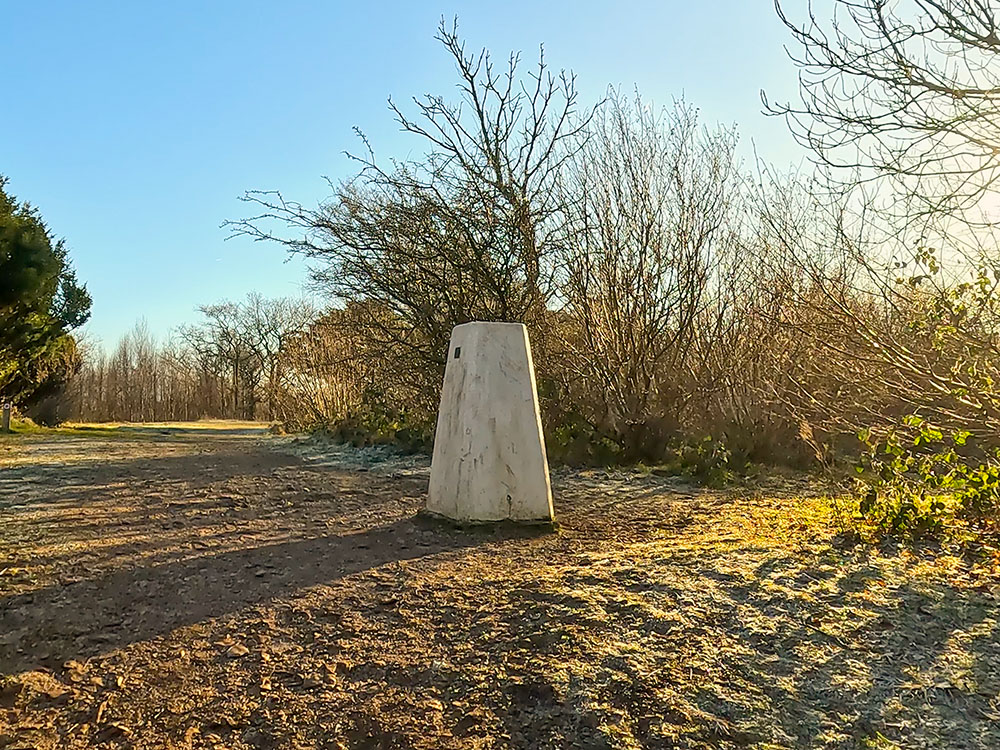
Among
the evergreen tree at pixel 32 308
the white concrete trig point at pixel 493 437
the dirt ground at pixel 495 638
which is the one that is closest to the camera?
the dirt ground at pixel 495 638

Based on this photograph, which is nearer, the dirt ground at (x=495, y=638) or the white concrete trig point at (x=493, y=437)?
the dirt ground at (x=495, y=638)

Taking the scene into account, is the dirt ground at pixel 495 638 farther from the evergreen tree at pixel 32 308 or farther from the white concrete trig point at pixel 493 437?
the evergreen tree at pixel 32 308

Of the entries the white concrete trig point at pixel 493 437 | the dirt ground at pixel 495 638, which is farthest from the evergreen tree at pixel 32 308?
the white concrete trig point at pixel 493 437

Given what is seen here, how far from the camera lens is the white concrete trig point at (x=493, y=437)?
4.75 metres

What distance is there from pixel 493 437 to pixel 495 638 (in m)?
2.03

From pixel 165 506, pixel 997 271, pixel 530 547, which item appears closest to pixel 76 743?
pixel 530 547

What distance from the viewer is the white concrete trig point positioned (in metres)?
4.75

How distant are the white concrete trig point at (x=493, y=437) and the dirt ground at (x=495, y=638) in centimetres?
24

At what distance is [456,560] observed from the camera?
159 inches

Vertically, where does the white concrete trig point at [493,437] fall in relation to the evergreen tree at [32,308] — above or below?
below

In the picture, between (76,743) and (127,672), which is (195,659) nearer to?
(127,672)

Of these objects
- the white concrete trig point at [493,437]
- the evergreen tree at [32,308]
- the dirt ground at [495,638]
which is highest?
the evergreen tree at [32,308]

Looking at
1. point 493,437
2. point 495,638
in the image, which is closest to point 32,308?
point 493,437

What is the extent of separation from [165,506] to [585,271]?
5.27 m
